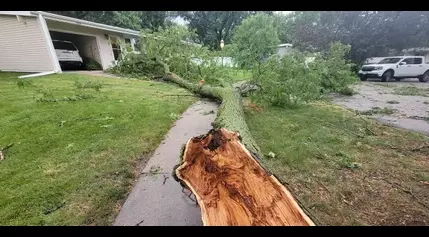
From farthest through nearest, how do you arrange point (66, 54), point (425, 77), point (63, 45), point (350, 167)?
point (425, 77) < point (63, 45) < point (66, 54) < point (350, 167)

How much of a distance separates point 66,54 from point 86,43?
2.39m

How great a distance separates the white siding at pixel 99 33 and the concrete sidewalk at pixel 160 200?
33.7ft

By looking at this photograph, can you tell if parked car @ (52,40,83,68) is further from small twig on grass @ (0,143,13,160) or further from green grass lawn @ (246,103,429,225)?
green grass lawn @ (246,103,429,225)

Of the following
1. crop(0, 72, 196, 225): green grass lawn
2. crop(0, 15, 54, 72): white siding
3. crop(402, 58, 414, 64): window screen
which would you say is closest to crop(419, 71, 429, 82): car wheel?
crop(402, 58, 414, 64): window screen

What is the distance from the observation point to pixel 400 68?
13.4m

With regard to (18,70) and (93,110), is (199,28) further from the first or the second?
(93,110)

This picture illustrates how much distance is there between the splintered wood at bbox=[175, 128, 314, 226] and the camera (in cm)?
164

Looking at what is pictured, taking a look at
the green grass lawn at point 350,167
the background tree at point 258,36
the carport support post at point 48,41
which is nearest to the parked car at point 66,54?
the carport support post at point 48,41

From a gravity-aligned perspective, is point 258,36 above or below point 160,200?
above

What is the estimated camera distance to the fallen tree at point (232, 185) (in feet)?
5.41

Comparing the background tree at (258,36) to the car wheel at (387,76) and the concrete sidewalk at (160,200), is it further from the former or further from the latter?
the concrete sidewalk at (160,200)

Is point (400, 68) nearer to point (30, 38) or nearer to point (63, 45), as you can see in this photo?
point (63, 45)

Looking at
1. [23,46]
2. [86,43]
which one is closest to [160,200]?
[23,46]

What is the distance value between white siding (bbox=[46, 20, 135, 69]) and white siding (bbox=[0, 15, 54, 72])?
0.91 meters
